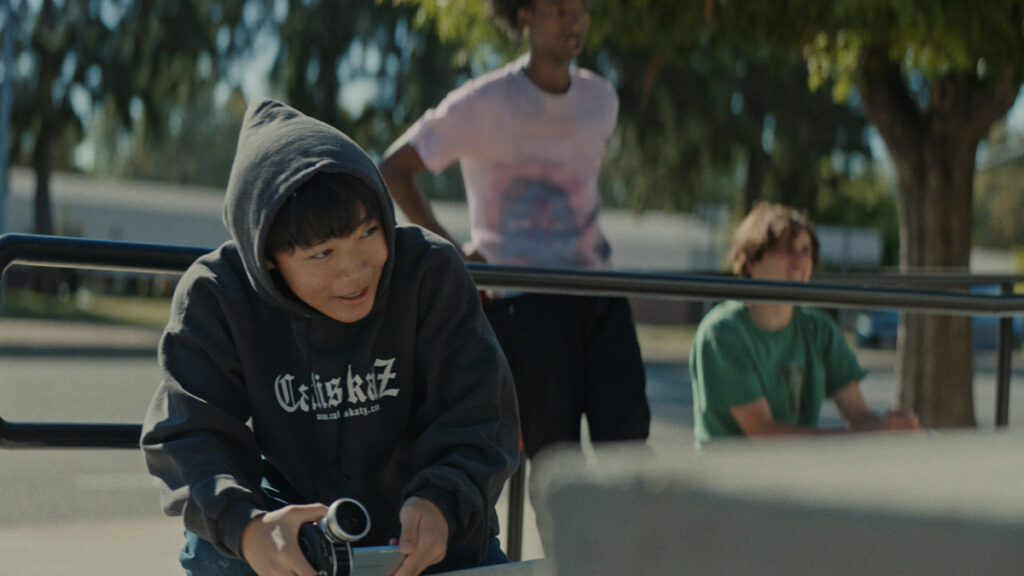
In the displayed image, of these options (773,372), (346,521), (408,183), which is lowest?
(773,372)

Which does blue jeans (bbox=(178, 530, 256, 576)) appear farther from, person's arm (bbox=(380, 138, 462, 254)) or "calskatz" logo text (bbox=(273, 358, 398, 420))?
person's arm (bbox=(380, 138, 462, 254))

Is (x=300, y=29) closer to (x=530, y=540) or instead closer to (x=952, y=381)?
(x=952, y=381)

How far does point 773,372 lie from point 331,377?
2.02m

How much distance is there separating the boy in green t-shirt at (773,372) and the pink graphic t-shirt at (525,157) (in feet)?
1.64

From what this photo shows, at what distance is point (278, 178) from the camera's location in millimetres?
1825

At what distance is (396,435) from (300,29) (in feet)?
62.5

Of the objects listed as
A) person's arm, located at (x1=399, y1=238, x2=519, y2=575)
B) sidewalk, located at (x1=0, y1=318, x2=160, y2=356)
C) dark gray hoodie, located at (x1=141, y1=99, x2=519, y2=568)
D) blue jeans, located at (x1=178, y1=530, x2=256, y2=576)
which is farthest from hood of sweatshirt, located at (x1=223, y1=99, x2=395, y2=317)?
sidewalk, located at (x1=0, y1=318, x2=160, y2=356)

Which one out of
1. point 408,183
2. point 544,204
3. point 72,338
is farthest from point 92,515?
point 72,338

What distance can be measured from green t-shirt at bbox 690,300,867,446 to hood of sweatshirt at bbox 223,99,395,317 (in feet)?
5.88

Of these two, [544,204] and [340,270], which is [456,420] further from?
[544,204]

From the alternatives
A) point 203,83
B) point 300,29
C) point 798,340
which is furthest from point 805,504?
point 203,83

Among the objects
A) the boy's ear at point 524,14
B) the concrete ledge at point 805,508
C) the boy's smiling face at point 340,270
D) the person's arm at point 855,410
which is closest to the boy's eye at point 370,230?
the boy's smiling face at point 340,270

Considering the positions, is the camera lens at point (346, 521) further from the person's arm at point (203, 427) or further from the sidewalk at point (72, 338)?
the sidewalk at point (72, 338)

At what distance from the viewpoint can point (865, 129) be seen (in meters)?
22.2
